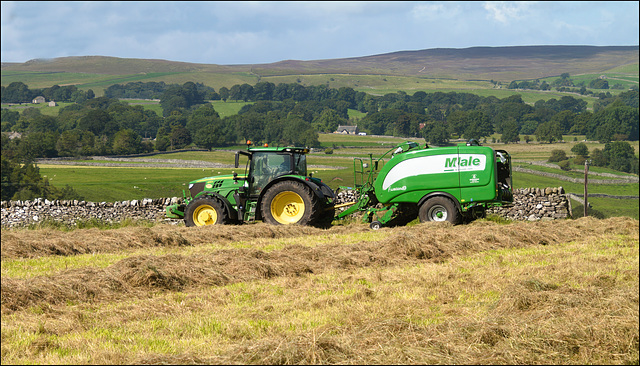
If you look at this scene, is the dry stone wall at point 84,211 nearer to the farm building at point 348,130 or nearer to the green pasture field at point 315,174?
the green pasture field at point 315,174

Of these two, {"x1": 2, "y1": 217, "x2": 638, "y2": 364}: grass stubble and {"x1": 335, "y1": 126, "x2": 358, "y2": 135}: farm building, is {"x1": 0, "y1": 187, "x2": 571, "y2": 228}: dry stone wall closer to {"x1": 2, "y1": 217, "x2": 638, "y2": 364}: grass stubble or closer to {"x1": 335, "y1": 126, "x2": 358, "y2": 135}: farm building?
{"x1": 2, "y1": 217, "x2": 638, "y2": 364}: grass stubble

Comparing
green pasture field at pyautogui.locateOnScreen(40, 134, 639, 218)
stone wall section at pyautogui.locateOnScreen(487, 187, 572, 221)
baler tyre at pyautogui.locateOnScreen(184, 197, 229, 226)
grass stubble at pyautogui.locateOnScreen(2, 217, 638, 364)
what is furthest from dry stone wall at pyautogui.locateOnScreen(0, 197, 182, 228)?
stone wall section at pyautogui.locateOnScreen(487, 187, 572, 221)

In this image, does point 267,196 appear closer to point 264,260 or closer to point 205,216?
point 205,216

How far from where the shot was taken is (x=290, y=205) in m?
16.2

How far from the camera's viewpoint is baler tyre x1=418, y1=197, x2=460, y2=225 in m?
14.9

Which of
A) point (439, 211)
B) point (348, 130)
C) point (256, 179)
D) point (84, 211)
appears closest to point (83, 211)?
Answer: point (84, 211)

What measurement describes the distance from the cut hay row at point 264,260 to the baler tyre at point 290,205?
1.17 m

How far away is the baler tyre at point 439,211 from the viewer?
1490cm

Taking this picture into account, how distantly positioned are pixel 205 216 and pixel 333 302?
10451mm

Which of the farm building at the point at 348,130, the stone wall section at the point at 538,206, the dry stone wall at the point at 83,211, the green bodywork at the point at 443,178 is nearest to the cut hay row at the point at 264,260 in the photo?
the green bodywork at the point at 443,178

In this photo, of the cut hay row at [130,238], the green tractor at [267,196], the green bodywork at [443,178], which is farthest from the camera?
the green tractor at [267,196]

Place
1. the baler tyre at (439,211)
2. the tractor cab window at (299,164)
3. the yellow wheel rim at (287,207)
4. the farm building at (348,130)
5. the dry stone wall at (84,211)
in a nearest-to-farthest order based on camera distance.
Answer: the baler tyre at (439,211)
the yellow wheel rim at (287,207)
the tractor cab window at (299,164)
the dry stone wall at (84,211)
the farm building at (348,130)

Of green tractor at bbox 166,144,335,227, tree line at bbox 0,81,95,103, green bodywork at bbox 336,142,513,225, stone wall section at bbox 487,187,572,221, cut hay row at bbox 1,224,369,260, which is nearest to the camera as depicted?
cut hay row at bbox 1,224,369,260

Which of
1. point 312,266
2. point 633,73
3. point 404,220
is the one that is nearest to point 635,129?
point 404,220
